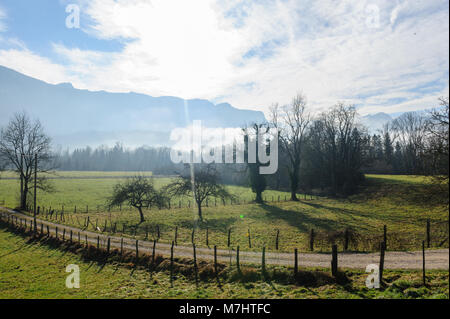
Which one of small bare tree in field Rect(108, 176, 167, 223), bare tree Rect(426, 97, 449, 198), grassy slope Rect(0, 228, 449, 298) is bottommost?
grassy slope Rect(0, 228, 449, 298)

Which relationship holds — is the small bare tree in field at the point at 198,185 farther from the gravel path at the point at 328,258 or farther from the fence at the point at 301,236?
the gravel path at the point at 328,258

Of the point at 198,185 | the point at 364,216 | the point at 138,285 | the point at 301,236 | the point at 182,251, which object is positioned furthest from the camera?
the point at 198,185

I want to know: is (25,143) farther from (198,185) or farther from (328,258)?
(328,258)

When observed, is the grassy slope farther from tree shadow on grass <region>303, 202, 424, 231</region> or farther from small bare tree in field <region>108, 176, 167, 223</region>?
tree shadow on grass <region>303, 202, 424, 231</region>

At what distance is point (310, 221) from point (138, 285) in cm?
2177

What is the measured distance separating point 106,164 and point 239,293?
20495 centimetres

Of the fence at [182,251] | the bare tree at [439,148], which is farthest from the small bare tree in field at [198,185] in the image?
the bare tree at [439,148]

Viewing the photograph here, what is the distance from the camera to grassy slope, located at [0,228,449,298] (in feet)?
34.8

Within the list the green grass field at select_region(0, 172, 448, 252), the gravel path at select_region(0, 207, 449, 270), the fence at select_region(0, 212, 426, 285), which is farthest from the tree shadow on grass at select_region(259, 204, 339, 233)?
the fence at select_region(0, 212, 426, 285)

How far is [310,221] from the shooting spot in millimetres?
30078

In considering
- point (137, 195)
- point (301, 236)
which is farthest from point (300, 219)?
point (137, 195)

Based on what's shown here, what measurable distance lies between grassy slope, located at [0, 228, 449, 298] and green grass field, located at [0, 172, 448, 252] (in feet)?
22.0

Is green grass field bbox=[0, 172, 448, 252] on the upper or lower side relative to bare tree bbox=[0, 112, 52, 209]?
lower
